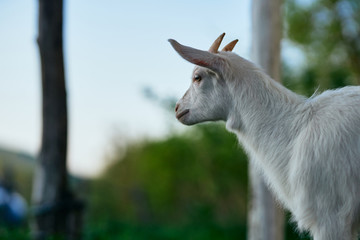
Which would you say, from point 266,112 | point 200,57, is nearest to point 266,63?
point 266,112

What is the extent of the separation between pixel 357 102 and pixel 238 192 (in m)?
12.6

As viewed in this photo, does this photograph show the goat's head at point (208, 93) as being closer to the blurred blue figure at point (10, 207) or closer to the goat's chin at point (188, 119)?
the goat's chin at point (188, 119)

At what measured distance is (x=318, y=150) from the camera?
348 cm

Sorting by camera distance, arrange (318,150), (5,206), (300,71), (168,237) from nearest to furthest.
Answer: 1. (318,150)
2. (168,237)
3. (5,206)
4. (300,71)

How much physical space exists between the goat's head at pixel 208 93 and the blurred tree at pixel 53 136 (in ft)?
11.9

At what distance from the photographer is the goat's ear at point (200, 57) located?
11.8 ft

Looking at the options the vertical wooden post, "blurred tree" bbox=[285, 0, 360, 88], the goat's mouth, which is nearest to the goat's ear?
the goat's mouth

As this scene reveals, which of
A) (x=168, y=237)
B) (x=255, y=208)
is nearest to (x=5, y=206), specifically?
(x=168, y=237)

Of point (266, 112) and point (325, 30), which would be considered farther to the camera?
point (325, 30)

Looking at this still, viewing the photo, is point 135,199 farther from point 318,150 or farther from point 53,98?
point 318,150

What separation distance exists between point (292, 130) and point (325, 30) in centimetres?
1230

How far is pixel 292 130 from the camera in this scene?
12.3 feet

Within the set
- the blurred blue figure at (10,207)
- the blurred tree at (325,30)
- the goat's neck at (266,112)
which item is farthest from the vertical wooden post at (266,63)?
the blurred tree at (325,30)

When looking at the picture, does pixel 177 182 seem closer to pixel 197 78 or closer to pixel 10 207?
pixel 10 207
